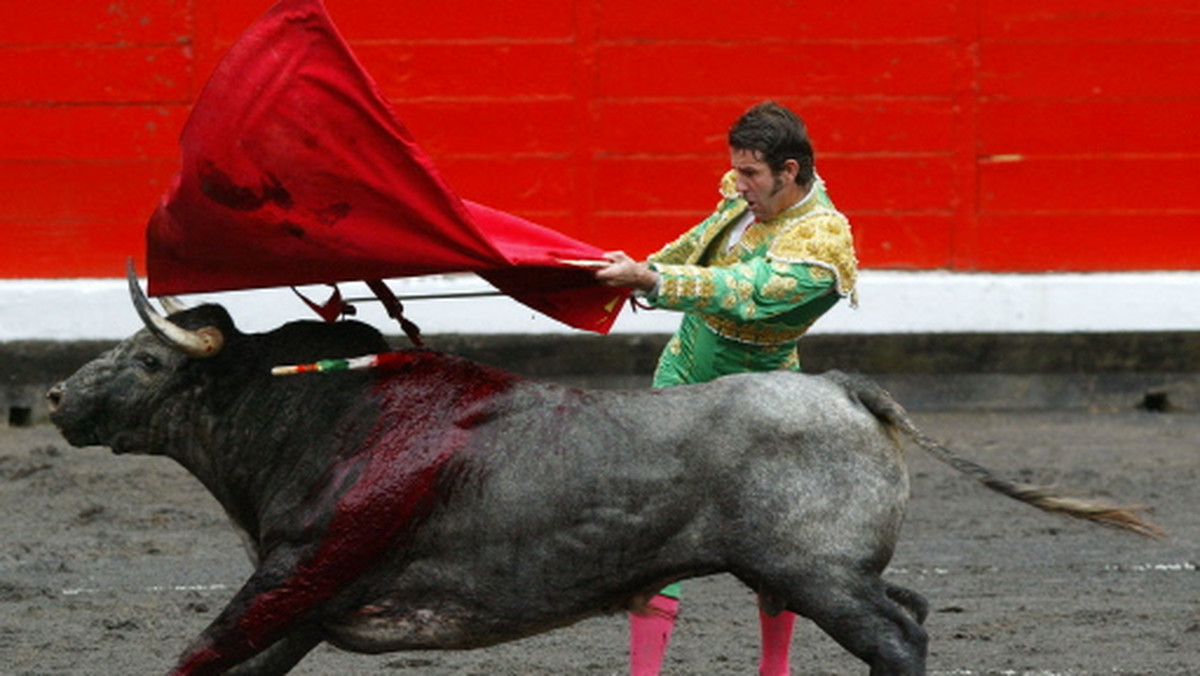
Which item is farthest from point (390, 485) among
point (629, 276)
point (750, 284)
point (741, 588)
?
point (741, 588)

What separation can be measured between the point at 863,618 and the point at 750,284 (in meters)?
0.68

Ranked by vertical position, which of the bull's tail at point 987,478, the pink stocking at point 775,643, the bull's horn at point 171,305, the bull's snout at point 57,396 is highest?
the bull's horn at point 171,305

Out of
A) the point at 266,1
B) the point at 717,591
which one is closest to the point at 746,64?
the point at 266,1

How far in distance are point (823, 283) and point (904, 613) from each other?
66 centimetres

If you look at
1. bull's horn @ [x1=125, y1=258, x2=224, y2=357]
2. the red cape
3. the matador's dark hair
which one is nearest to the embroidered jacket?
the matador's dark hair

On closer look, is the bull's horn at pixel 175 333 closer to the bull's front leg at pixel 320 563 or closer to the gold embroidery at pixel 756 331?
the bull's front leg at pixel 320 563

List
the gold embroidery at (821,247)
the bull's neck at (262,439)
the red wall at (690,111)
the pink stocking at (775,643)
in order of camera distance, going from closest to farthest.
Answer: the bull's neck at (262,439)
the gold embroidery at (821,247)
the pink stocking at (775,643)
the red wall at (690,111)

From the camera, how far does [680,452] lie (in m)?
4.23

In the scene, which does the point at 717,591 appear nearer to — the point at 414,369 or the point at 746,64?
the point at 414,369

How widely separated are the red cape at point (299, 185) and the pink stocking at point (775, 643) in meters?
1.08

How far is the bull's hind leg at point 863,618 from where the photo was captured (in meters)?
4.20

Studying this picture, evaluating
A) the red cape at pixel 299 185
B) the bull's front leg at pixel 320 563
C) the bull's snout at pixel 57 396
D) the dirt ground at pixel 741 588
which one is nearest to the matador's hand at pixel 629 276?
the red cape at pixel 299 185

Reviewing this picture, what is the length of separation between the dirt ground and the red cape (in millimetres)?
1484

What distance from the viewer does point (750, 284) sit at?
4.43 m
